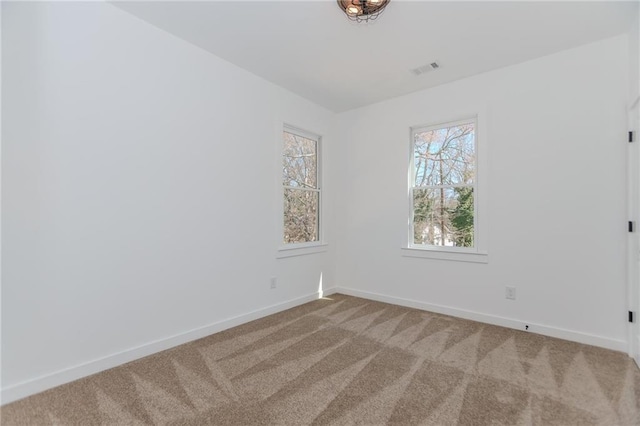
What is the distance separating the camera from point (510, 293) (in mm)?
3078

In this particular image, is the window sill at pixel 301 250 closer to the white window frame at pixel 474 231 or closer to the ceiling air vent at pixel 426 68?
the white window frame at pixel 474 231

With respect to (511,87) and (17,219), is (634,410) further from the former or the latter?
(17,219)

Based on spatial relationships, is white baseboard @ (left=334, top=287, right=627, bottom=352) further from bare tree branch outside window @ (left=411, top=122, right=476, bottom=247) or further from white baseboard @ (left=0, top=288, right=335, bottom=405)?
white baseboard @ (left=0, top=288, right=335, bottom=405)

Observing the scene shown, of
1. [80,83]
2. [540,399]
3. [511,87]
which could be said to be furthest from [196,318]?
[511,87]

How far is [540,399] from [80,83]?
145 inches

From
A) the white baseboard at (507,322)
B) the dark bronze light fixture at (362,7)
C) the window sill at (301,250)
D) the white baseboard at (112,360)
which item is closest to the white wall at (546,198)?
the white baseboard at (507,322)

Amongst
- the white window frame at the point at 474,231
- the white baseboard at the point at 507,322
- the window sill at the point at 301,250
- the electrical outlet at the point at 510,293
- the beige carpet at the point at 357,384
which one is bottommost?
the beige carpet at the point at 357,384

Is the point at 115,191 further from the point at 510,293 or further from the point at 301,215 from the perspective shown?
the point at 510,293

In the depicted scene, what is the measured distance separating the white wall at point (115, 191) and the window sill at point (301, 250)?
29 cm

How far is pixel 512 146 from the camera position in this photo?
310 centimetres

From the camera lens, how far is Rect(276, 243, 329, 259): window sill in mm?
3633

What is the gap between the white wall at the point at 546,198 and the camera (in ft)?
8.61

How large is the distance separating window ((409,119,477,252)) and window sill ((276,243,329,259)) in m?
1.20

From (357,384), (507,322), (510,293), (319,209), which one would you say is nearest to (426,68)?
(319,209)
